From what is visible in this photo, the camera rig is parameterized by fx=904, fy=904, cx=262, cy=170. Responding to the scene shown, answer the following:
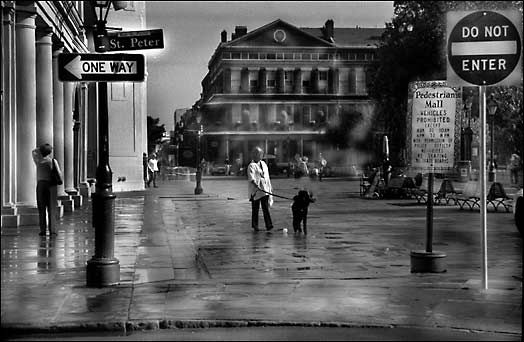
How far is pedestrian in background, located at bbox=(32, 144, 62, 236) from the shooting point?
727 inches

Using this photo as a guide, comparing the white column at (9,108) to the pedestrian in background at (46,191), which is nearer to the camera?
the pedestrian in background at (46,191)

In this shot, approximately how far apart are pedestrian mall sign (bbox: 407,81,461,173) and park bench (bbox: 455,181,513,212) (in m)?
14.9

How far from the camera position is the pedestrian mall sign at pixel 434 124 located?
12844mm

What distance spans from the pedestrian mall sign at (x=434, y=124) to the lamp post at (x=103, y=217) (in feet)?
14.5

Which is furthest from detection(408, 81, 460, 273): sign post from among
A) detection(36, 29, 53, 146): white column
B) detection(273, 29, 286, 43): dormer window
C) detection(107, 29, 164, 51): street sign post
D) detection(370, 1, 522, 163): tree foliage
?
detection(370, 1, 522, 163): tree foliage

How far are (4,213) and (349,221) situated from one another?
8.89 meters

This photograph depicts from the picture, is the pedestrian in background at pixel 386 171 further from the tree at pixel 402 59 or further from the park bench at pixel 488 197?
the tree at pixel 402 59

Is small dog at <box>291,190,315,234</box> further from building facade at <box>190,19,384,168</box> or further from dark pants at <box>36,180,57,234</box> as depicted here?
building facade at <box>190,19,384,168</box>

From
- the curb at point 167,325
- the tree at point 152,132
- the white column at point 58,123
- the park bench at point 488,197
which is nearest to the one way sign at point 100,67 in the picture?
the curb at point 167,325

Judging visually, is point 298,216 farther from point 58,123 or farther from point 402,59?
point 402,59

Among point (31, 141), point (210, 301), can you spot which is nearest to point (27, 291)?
point (210, 301)

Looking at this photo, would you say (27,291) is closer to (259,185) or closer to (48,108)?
(259,185)

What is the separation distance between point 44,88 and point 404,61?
1228 inches

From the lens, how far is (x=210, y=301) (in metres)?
10.2
